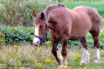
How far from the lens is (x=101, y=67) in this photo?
24.6ft

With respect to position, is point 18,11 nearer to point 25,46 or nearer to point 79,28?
point 25,46

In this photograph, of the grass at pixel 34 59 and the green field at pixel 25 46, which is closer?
the grass at pixel 34 59

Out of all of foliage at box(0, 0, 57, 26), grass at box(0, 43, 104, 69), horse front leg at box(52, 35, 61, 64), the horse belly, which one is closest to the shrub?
grass at box(0, 43, 104, 69)

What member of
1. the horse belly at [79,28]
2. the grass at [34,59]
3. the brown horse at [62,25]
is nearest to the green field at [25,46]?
the grass at [34,59]

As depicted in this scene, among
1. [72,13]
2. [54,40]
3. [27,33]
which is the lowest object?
[27,33]

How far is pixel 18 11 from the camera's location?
587 inches

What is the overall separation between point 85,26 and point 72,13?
644 millimetres

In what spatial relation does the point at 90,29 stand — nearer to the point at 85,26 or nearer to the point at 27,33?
the point at 85,26

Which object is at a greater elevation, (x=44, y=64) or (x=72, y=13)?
(x=72, y=13)

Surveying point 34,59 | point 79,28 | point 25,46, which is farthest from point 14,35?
point 79,28

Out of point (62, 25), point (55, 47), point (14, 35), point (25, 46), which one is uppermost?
point (62, 25)

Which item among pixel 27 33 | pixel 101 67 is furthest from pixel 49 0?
pixel 101 67

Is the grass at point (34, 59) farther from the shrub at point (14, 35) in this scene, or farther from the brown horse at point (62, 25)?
the shrub at point (14, 35)

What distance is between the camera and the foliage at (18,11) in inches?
575
